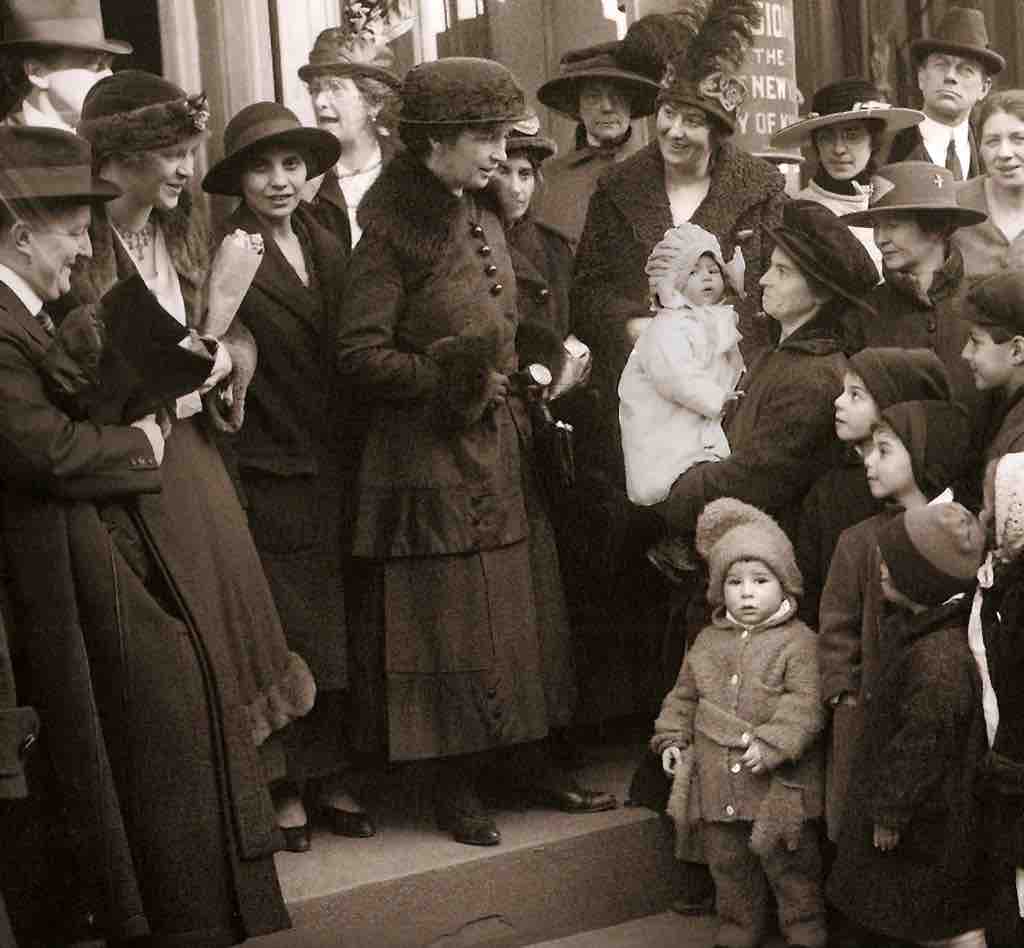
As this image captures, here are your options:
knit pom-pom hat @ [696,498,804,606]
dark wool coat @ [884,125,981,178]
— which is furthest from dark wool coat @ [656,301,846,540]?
dark wool coat @ [884,125,981,178]

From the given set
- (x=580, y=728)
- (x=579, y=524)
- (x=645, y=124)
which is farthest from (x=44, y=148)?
(x=645, y=124)

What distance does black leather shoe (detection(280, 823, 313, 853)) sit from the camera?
6.04 m

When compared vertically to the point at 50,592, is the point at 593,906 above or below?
below

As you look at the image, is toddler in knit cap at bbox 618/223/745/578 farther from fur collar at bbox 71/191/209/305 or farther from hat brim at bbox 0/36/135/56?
hat brim at bbox 0/36/135/56

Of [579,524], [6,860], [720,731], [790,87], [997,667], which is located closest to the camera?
[6,860]

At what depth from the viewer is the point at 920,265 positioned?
22.0 ft

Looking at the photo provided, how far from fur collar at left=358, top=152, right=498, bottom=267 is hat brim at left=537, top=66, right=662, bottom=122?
1.36 meters

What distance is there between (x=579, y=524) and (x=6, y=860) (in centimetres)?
240

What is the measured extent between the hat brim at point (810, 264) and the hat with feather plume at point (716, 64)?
70cm

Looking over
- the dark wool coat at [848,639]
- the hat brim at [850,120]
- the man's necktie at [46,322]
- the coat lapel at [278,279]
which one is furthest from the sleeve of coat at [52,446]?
the hat brim at [850,120]

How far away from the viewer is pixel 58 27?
6223 mm

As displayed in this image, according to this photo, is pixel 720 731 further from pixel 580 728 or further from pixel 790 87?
pixel 790 87

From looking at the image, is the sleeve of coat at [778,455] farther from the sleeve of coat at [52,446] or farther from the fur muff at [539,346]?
the sleeve of coat at [52,446]

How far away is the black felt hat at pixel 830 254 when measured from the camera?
20.4 feet
